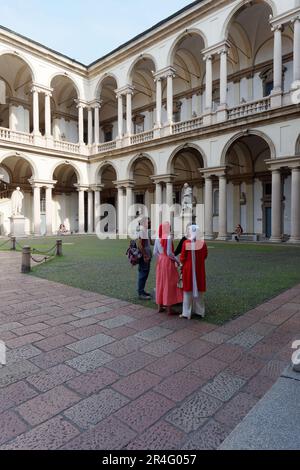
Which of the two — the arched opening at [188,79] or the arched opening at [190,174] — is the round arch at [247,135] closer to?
the arched opening at [190,174]

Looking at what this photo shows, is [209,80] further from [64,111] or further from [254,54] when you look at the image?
[64,111]

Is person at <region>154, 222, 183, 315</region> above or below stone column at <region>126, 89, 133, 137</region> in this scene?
below

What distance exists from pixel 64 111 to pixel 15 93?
5376 mm

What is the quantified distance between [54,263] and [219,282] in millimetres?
5894

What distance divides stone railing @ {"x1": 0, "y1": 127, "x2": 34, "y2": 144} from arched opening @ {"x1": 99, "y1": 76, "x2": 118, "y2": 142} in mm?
10220

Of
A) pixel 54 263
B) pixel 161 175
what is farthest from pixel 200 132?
pixel 54 263

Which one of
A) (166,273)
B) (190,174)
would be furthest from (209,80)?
(166,273)

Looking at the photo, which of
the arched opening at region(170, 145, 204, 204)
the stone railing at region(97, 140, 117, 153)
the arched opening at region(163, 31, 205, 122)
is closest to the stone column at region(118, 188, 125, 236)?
the stone railing at region(97, 140, 117, 153)

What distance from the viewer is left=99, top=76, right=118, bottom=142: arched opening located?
30.9 metres

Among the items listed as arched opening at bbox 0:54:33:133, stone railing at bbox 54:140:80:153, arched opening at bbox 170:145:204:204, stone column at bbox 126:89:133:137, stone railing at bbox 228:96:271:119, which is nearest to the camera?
stone railing at bbox 228:96:271:119

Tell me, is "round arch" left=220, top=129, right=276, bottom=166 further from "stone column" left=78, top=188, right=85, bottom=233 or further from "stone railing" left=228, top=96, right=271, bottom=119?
"stone column" left=78, top=188, right=85, bottom=233
